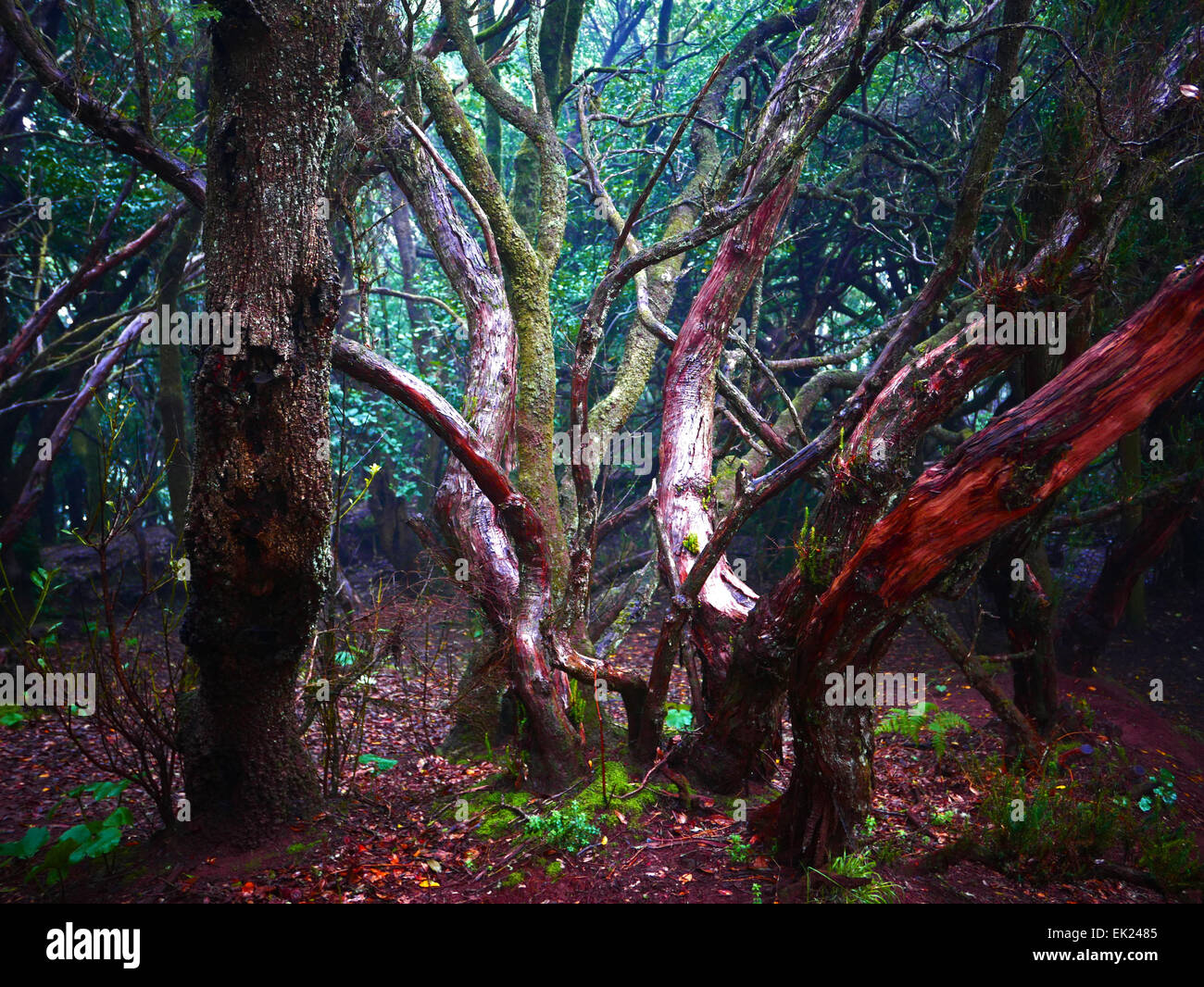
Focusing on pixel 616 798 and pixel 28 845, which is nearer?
pixel 28 845

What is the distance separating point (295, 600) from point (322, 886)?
1211 mm

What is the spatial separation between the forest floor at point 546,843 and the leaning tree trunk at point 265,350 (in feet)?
3.02

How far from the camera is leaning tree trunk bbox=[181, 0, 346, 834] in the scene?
9.57 ft

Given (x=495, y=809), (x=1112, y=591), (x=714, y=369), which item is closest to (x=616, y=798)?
(x=495, y=809)

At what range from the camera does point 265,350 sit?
2953 mm

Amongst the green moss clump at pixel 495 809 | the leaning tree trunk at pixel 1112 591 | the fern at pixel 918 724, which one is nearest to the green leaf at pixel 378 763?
the green moss clump at pixel 495 809

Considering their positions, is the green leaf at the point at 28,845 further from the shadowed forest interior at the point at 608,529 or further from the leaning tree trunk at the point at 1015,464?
the leaning tree trunk at the point at 1015,464

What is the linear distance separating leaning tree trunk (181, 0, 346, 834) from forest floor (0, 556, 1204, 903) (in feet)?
3.02

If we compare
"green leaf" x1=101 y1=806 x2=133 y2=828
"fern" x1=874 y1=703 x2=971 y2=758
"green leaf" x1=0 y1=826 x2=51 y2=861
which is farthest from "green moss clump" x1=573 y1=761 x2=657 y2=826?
"fern" x1=874 y1=703 x2=971 y2=758

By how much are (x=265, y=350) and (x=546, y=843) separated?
8.17ft

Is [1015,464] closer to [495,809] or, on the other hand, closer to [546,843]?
[546,843]

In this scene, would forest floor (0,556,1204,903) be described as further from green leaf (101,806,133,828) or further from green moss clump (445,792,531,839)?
green leaf (101,806,133,828)

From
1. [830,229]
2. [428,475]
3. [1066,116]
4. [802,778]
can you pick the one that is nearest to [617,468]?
[428,475]
